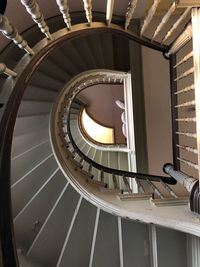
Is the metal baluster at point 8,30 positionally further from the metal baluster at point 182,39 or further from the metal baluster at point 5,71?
the metal baluster at point 182,39

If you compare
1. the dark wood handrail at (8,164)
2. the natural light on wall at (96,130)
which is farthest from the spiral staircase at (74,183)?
the natural light on wall at (96,130)

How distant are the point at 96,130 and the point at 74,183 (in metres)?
4.44

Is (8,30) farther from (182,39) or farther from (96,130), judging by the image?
(96,130)

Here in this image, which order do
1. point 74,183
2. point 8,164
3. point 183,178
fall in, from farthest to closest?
point 74,183
point 183,178
point 8,164

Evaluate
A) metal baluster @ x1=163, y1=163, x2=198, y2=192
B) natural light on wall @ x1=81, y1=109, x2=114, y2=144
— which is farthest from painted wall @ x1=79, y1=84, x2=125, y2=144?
metal baluster @ x1=163, y1=163, x2=198, y2=192

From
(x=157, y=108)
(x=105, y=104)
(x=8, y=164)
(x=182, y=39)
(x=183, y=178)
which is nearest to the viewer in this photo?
(x=8, y=164)

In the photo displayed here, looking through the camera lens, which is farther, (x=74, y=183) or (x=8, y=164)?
(x=74, y=183)

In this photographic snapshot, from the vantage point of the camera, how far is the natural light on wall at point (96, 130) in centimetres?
726

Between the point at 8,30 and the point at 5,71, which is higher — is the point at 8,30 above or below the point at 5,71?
above

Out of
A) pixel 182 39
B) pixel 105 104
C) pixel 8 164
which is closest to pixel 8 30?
pixel 8 164

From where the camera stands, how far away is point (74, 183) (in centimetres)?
306

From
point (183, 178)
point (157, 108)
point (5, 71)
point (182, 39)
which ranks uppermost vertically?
point (182, 39)

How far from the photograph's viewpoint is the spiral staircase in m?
1.90

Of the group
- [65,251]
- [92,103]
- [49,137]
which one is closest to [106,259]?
[65,251]
